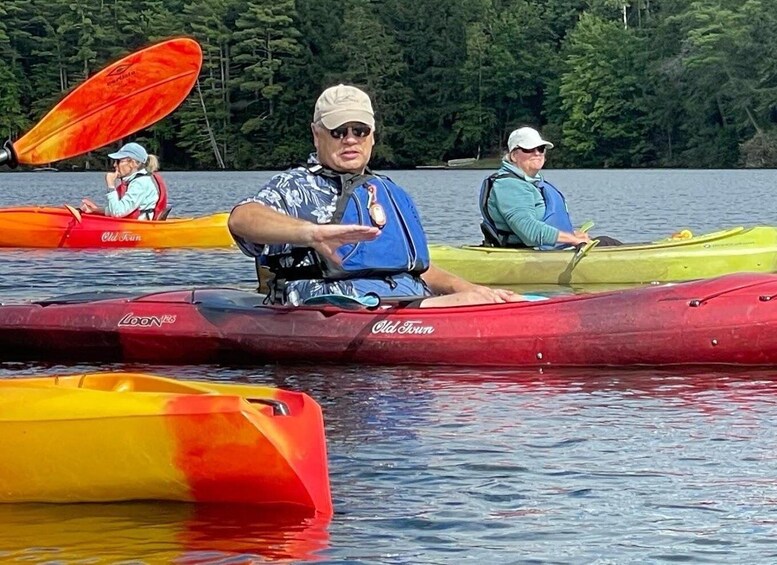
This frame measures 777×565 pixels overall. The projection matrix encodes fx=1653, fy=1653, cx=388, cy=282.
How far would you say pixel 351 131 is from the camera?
287 inches

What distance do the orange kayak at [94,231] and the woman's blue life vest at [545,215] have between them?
5458mm

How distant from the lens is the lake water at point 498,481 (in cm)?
479

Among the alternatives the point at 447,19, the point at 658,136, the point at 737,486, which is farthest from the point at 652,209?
the point at 447,19

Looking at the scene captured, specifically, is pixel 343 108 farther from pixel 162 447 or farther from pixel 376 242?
pixel 162 447

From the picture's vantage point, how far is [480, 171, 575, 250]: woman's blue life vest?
11484 millimetres

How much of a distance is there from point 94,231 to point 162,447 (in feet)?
39.7

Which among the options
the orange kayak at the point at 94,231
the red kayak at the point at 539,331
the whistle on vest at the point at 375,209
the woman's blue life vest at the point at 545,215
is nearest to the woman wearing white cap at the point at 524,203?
the woman's blue life vest at the point at 545,215

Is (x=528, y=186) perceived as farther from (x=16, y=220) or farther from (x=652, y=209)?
(x=652, y=209)

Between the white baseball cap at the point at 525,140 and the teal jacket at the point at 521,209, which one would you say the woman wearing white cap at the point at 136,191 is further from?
the white baseball cap at the point at 525,140

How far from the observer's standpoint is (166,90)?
1016 centimetres

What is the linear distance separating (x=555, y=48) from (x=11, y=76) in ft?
91.8

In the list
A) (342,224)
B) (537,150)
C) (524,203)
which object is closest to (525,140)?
(537,150)

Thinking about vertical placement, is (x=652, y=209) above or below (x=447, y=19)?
below

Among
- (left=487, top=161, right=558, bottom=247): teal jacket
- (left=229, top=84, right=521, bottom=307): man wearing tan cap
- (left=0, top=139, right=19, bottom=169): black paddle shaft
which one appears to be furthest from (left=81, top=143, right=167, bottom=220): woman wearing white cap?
(left=0, top=139, right=19, bottom=169): black paddle shaft
